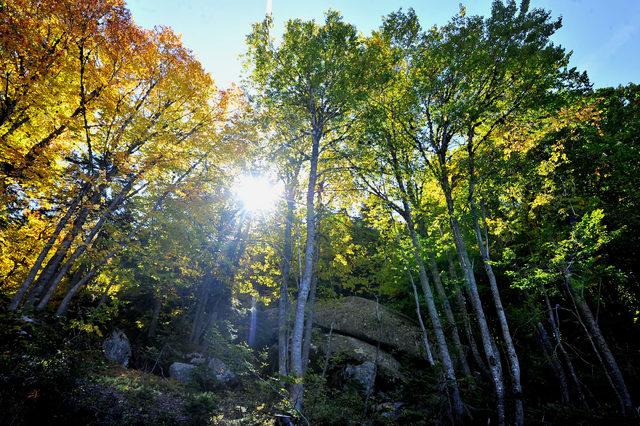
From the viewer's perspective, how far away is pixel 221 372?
13.2m

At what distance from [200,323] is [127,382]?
7.37 metres

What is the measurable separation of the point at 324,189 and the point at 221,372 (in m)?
9.35

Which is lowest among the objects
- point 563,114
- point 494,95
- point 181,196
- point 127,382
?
point 127,382

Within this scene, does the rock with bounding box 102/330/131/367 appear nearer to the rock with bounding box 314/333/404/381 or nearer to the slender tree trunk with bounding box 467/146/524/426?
the rock with bounding box 314/333/404/381

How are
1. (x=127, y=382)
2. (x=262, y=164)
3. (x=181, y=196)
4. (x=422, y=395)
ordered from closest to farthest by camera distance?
(x=422, y=395), (x=127, y=382), (x=262, y=164), (x=181, y=196)

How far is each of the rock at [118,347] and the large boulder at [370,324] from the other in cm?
991

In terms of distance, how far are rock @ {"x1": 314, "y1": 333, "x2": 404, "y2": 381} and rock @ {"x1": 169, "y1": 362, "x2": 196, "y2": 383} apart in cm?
605

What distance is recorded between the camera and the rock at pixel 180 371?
44.9ft

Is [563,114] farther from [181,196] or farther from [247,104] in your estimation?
[181,196]

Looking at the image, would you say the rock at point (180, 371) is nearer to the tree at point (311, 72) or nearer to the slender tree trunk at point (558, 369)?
the tree at point (311, 72)

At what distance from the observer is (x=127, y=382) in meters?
10.1

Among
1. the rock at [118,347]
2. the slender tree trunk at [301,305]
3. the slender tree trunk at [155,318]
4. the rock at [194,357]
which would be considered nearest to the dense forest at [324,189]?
the slender tree trunk at [301,305]

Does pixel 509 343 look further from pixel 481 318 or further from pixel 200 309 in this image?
pixel 200 309

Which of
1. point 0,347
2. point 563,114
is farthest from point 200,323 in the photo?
point 563,114
